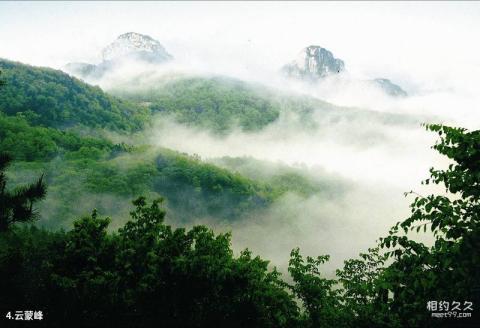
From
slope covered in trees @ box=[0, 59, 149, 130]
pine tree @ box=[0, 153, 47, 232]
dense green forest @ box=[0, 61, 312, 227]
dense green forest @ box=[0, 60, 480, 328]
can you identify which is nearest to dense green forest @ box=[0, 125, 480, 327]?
dense green forest @ box=[0, 60, 480, 328]

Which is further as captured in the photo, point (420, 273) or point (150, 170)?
point (150, 170)

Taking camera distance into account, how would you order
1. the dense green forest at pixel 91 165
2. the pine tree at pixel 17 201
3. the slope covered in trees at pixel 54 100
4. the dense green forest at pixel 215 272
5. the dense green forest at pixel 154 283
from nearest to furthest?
the dense green forest at pixel 215 272 < the pine tree at pixel 17 201 < the dense green forest at pixel 154 283 < the dense green forest at pixel 91 165 < the slope covered in trees at pixel 54 100

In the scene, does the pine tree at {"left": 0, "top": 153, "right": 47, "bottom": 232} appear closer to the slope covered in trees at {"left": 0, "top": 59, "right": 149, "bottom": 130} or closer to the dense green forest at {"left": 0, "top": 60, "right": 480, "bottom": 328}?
the dense green forest at {"left": 0, "top": 60, "right": 480, "bottom": 328}

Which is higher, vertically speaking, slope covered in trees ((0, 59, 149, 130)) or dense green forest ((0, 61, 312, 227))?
slope covered in trees ((0, 59, 149, 130))

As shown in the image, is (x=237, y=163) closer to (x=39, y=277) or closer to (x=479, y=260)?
(x=39, y=277)

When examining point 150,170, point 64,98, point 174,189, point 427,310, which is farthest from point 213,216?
point 427,310

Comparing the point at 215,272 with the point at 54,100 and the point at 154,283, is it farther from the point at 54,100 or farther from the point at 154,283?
the point at 54,100

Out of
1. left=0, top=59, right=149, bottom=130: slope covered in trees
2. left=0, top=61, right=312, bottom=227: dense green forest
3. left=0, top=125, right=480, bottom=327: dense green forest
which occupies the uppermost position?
left=0, top=59, right=149, bottom=130: slope covered in trees

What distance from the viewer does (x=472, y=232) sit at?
7.08 m

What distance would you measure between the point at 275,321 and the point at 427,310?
46.7 feet

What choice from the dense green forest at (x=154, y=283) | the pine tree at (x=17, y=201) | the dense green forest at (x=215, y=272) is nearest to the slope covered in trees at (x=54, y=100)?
the dense green forest at (x=215, y=272)

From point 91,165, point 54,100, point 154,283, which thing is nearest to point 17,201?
point 154,283

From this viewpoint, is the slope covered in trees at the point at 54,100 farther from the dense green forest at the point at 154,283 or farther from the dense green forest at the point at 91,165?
the dense green forest at the point at 154,283

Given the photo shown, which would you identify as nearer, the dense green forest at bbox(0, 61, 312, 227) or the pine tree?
the pine tree
